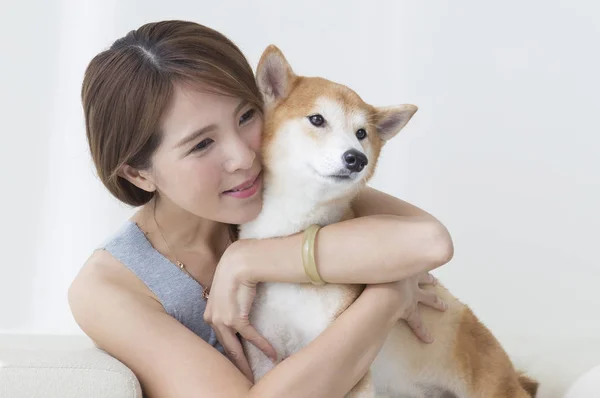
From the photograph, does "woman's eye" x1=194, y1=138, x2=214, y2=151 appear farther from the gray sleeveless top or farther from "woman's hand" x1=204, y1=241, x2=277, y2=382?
the gray sleeveless top

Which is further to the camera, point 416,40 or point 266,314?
point 416,40

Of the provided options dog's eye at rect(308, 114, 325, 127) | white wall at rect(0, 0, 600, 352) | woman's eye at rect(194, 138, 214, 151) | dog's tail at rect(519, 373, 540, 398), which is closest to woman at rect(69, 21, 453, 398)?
woman's eye at rect(194, 138, 214, 151)

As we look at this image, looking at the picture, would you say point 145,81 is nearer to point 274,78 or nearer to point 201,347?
point 274,78

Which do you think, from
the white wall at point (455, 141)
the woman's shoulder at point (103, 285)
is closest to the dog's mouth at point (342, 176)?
the woman's shoulder at point (103, 285)

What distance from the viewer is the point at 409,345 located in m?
2.01

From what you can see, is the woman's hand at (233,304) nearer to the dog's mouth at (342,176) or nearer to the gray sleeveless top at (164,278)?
the gray sleeveless top at (164,278)

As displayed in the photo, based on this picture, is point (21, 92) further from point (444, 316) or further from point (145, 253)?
point (444, 316)

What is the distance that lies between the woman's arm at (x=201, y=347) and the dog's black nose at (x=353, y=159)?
31 cm

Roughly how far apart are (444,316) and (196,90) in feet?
2.96

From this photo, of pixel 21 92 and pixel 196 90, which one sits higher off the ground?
pixel 196 90

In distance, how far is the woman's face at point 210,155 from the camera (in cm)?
170

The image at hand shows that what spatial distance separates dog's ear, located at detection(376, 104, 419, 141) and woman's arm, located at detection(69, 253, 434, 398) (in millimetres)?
391

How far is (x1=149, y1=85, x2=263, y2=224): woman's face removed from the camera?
1696mm

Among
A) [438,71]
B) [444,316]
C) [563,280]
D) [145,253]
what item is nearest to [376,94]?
[438,71]
